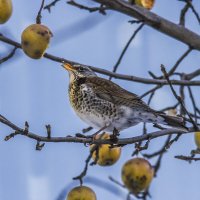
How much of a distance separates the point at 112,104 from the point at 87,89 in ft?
1.17

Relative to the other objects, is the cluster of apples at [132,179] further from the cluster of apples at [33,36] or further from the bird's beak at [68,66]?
the bird's beak at [68,66]

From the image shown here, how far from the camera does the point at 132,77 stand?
5.12 meters

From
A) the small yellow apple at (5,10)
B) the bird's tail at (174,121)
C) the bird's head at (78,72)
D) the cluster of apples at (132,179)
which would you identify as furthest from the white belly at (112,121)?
the small yellow apple at (5,10)

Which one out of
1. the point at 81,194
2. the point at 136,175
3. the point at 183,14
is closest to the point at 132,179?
the point at 136,175

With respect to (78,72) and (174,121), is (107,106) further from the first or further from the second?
(174,121)

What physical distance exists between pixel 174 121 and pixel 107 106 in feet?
3.04

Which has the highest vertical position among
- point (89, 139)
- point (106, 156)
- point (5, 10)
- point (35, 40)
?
point (5, 10)

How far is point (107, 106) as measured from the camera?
18.8 feet

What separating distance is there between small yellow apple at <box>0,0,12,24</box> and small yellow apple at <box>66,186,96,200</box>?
52.2 inches

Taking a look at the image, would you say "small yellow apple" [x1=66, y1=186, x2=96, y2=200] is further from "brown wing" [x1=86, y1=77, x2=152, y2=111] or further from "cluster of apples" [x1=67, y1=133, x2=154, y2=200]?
"brown wing" [x1=86, y1=77, x2=152, y2=111]

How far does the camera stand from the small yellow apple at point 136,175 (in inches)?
184

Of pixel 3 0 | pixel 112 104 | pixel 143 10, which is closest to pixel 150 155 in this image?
pixel 112 104

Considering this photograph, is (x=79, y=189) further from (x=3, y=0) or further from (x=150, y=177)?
(x=3, y=0)

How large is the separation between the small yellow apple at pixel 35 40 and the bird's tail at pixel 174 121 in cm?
110
